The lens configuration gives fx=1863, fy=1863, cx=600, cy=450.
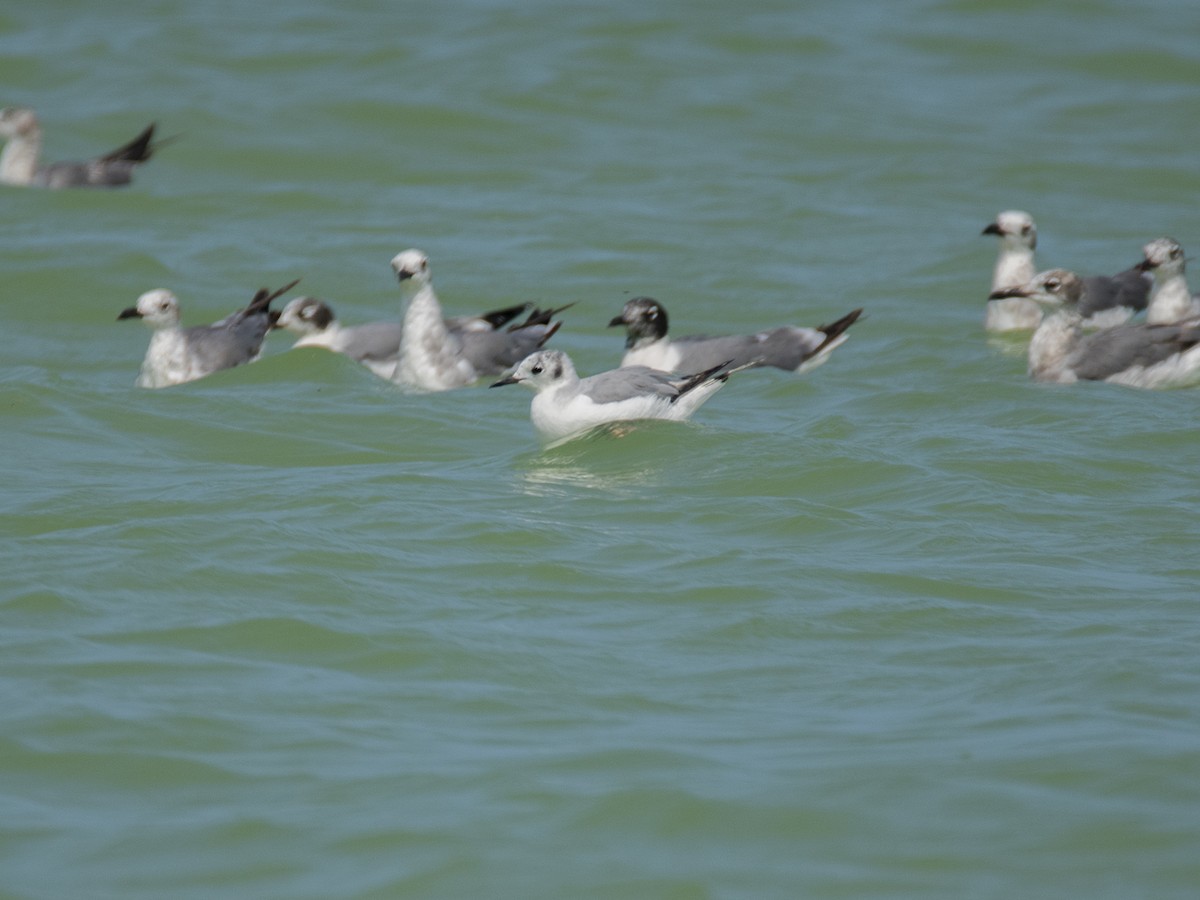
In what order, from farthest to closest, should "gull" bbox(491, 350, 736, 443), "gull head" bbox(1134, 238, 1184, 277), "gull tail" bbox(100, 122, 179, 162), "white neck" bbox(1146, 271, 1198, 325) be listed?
"gull tail" bbox(100, 122, 179, 162), "white neck" bbox(1146, 271, 1198, 325), "gull head" bbox(1134, 238, 1184, 277), "gull" bbox(491, 350, 736, 443)

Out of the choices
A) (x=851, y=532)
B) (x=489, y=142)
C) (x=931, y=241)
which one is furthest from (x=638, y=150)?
(x=851, y=532)

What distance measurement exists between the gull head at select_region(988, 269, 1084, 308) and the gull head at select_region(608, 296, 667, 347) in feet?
7.38

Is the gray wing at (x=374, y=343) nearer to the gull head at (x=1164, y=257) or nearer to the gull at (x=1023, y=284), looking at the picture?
the gull at (x=1023, y=284)

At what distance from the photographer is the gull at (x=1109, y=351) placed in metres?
12.1

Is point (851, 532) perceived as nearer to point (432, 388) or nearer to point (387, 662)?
point (387, 662)

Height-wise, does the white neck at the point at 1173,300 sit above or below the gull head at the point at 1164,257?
below

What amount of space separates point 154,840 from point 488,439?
5365 mm

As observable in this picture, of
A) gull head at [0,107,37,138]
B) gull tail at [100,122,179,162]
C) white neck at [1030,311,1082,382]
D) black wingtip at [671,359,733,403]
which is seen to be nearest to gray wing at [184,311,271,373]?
black wingtip at [671,359,733,403]

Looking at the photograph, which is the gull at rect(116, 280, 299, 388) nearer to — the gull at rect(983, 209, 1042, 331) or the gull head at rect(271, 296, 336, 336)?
the gull head at rect(271, 296, 336, 336)

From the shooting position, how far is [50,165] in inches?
712

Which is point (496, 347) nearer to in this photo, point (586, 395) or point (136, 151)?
point (586, 395)

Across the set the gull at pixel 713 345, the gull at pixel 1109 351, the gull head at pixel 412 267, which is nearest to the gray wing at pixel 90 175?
the gull head at pixel 412 267

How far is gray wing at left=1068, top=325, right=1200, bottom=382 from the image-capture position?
39.8 ft

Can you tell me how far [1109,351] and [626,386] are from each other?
12.4ft
